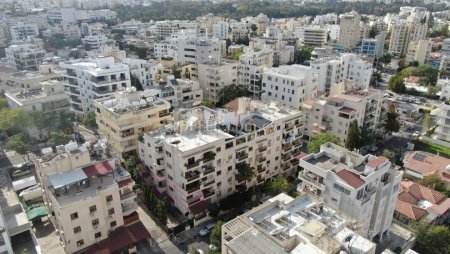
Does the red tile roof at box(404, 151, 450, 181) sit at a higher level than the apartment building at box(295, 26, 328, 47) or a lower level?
lower

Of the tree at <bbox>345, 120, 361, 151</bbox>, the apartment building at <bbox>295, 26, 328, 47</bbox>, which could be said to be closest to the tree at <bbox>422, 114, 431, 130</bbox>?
the tree at <bbox>345, 120, 361, 151</bbox>

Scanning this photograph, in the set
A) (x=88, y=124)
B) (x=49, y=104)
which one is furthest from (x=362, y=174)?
(x=49, y=104)

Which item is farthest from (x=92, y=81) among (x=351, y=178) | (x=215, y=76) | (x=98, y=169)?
(x=351, y=178)

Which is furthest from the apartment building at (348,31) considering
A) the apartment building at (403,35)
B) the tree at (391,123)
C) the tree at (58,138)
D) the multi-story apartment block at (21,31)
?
the multi-story apartment block at (21,31)

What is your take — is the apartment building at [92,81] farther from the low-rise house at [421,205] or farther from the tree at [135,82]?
the low-rise house at [421,205]

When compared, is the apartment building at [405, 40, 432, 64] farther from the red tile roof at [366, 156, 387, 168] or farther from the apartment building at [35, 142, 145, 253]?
the apartment building at [35, 142, 145, 253]

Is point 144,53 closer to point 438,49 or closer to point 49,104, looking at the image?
point 49,104

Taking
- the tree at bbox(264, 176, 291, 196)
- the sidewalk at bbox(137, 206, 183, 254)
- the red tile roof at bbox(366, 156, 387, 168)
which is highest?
the red tile roof at bbox(366, 156, 387, 168)
